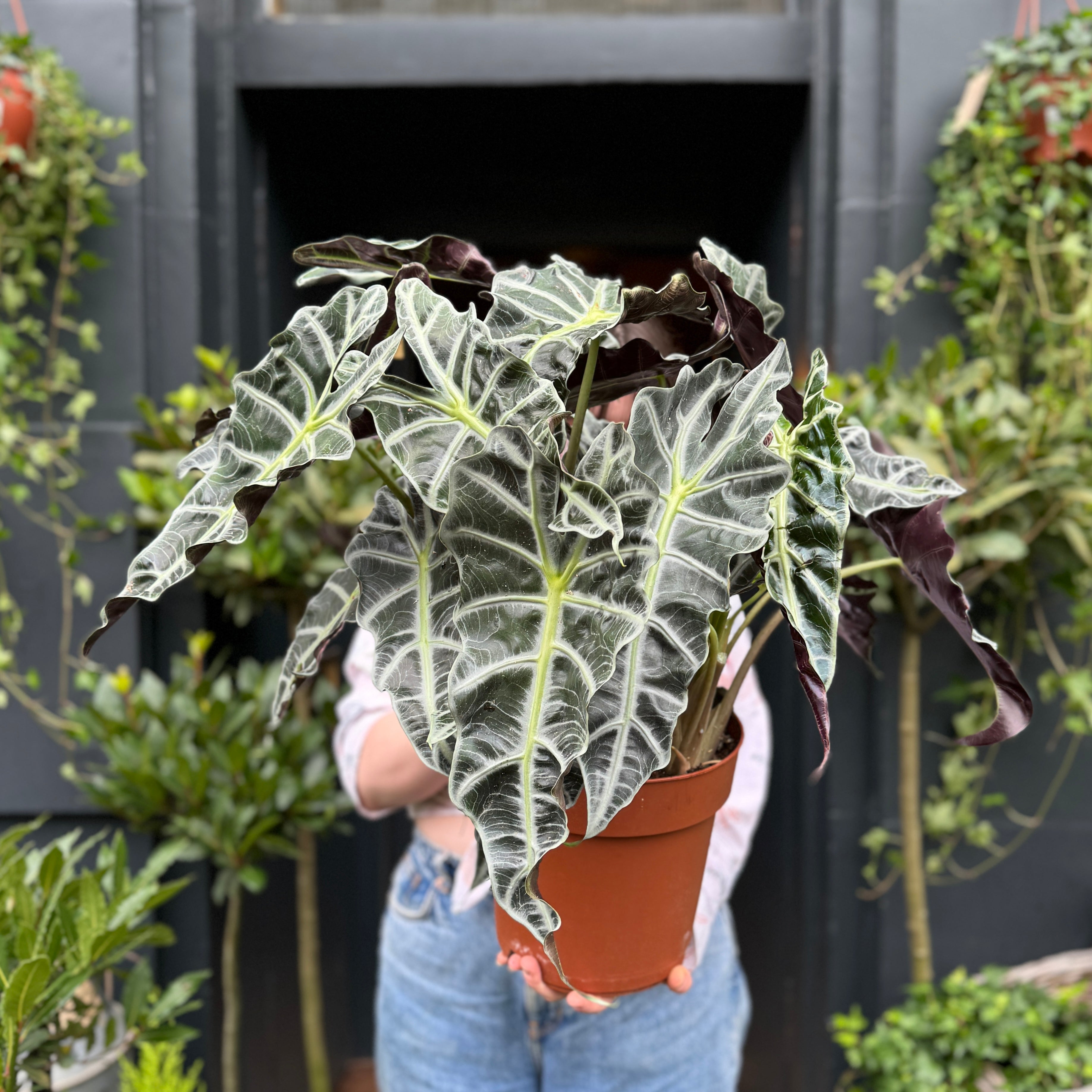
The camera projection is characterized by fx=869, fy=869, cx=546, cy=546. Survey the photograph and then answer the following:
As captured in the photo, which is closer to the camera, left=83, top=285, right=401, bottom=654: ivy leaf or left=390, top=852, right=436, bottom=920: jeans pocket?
left=83, top=285, right=401, bottom=654: ivy leaf

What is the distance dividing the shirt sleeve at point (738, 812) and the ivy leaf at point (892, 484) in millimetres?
380

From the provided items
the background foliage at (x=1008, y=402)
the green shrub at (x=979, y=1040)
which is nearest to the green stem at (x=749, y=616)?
the background foliage at (x=1008, y=402)

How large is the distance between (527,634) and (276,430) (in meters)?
0.20

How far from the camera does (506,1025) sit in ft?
3.34

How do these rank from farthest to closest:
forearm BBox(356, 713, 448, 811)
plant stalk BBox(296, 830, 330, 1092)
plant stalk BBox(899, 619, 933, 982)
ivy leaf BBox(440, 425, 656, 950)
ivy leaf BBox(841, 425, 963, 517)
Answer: plant stalk BBox(296, 830, 330, 1092), plant stalk BBox(899, 619, 933, 982), forearm BBox(356, 713, 448, 811), ivy leaf BBox(841, 425, 963, 517), ivy leaf BBox(440, 425, 656, 950)

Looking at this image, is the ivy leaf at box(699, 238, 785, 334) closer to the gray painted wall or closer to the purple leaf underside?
the purple leaf underside

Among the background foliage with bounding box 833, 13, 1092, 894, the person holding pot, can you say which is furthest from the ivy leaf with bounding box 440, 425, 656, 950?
the background foliage with bounding box 833, 13, 1092, 894

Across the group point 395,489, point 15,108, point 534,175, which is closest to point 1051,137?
point 534,175

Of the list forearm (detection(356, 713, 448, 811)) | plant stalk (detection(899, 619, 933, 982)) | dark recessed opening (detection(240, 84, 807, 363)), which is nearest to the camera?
forearm (detection(356, 713, 448, 811))

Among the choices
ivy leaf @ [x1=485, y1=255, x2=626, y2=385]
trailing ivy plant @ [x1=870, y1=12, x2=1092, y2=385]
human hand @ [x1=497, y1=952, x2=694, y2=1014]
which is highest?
trailing ivy plant @ [x1=870, y1=12, x2=1092, y2=385]

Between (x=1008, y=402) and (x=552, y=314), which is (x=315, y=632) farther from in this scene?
(x=1008, y=402)

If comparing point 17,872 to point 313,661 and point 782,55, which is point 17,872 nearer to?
point 313,661

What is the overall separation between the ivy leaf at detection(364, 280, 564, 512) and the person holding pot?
1.64 ft

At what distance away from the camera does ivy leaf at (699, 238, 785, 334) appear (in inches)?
23.2
